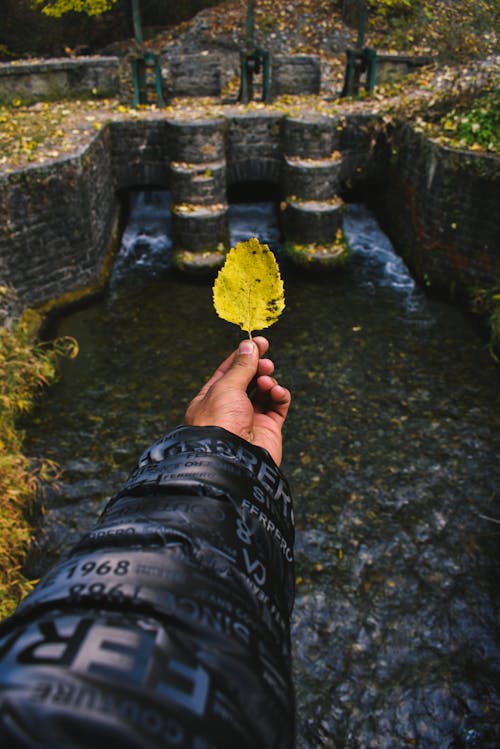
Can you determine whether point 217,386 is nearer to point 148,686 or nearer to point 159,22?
point 148,686

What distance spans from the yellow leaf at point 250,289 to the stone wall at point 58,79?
37.1 feet

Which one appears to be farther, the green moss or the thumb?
the green moss

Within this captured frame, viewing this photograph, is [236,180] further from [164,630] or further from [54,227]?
[164,630]

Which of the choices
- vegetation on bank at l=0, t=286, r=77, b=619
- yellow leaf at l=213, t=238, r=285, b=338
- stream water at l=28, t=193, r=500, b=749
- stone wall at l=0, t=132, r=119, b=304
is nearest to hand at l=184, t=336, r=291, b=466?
yellow leaf at l=213, t=238, r=285, b=338

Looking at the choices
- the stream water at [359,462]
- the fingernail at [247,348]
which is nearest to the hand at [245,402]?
the fingernail at [247,348]

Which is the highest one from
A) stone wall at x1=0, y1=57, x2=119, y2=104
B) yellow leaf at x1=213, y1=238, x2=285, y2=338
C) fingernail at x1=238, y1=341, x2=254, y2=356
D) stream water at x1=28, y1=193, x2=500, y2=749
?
yellow leaf at x1=213, y1=238, x2=285, y2=338

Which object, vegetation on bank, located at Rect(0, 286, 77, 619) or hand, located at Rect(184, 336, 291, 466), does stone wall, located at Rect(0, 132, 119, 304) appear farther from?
hand, located at Rect(184, 336, 291, 466)

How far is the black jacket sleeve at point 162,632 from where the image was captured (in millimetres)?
761

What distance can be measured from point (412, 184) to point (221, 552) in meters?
9.38

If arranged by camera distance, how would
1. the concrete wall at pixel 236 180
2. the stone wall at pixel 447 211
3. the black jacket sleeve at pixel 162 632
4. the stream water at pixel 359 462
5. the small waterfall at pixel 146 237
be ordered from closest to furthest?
the black jacket sleeve at pixel 162 632 → the stream water at pixel 359 462 → the concrete wall at pixel 236 180 → the stone wall at pixel 447 211 → the small waterfall at pixel 146 237

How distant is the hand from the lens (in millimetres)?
2174

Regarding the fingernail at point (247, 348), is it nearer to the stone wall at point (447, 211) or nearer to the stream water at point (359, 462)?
the stream water at point (359, 462)

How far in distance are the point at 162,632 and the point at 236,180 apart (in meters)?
10.2

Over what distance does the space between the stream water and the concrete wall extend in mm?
760
